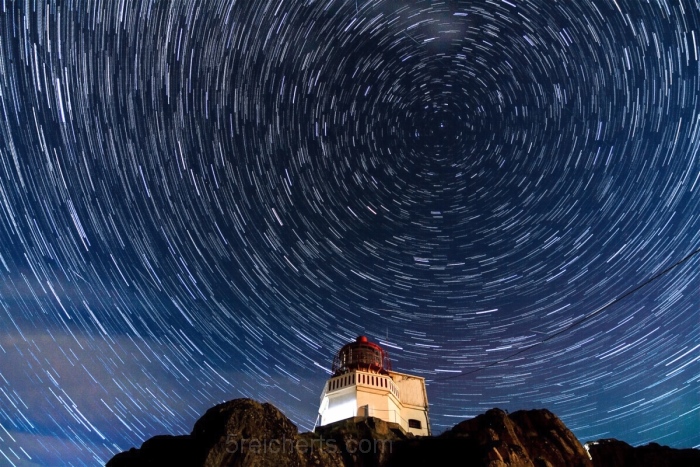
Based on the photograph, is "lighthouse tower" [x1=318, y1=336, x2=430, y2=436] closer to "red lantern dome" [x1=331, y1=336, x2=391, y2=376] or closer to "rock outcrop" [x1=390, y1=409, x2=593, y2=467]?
"red lantern dome" [x1=331, y1=336, x2=391, y2=376]

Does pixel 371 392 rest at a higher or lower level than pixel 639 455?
higher

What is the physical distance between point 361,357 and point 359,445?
1073 cm

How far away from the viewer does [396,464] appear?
15.8 meters

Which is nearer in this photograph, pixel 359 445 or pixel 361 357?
pixel 359 445

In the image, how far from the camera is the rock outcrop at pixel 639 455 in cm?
1803

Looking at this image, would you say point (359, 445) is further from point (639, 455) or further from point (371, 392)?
point (639, 455)

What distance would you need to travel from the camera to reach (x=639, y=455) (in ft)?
61.1

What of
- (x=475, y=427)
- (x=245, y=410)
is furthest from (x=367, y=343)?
(x=245, y=410)

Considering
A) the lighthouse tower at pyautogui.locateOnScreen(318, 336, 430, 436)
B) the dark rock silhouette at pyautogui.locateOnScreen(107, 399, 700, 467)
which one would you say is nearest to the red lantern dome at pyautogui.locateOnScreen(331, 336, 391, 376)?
the lighthouse tower at pyautogui.locateOnScreen(318, 336, 430, 436)

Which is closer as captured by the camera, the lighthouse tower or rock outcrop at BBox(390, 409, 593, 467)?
rock outcrop at BBox(390, 409, 593, 467)

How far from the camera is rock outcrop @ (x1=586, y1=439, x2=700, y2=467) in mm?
18031

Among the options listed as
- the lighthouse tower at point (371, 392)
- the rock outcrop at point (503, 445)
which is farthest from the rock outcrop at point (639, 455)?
the lighthouse tower at point (371, 392)

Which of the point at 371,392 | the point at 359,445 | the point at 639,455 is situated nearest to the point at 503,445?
the point at 359,445

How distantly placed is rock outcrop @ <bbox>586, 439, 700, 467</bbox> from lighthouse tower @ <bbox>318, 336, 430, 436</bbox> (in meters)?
9.03
